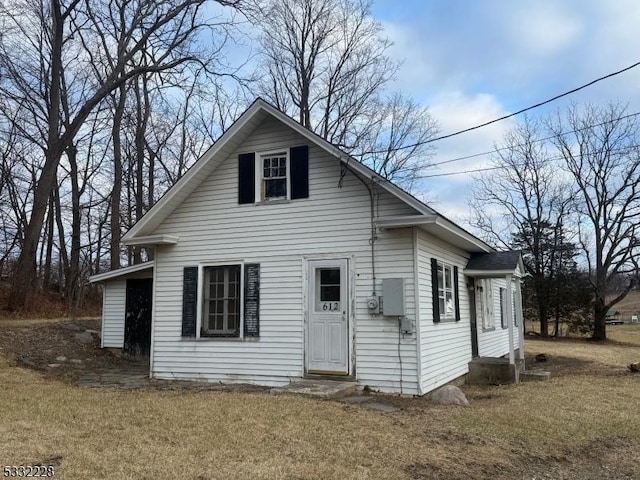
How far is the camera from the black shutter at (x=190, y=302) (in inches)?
416

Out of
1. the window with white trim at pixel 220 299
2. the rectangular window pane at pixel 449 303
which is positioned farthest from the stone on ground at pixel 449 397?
the window with white trim at pixel 220 299

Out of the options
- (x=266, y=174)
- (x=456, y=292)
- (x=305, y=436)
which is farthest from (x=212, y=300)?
(x=305, y=436)

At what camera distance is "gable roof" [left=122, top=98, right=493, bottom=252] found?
30.0ft

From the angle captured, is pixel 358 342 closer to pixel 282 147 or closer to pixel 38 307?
pixel 282 147

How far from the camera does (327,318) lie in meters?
9.55

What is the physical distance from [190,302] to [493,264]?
676cm

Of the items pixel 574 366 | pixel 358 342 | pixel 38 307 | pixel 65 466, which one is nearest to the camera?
pixel 65 466

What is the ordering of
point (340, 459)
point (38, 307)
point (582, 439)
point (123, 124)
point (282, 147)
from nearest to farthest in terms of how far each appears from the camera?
point (340, 459), point (582, 439), point (282, 147), point (38, 307), point (123, 124)

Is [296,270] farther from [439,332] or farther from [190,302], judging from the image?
[439,332]

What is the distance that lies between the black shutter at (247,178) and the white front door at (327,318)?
1.84 metres

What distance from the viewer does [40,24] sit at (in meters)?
22.4

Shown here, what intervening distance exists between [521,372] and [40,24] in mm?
22471

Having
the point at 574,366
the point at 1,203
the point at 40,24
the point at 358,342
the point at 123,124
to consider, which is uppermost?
the point at 40,24

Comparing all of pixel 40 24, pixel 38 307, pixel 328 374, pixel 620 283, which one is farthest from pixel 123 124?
pixel 620 283
